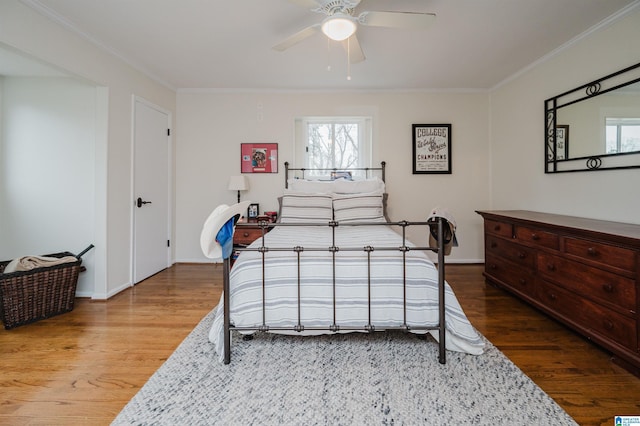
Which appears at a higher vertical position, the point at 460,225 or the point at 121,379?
the point at 460,225

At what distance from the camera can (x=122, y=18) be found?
7.86 feet

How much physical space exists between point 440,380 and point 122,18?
3.44 m

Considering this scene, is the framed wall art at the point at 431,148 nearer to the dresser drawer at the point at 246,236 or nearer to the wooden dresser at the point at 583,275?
the wooden dresser at the point at 583,275

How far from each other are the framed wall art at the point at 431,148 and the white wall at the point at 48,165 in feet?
12.4

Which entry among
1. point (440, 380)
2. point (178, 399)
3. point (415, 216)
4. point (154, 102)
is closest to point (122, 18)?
point (154, 102)

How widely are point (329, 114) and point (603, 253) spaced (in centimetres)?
319

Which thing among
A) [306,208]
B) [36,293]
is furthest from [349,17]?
[36,293]

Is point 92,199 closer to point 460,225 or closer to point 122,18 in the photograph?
point 122,18

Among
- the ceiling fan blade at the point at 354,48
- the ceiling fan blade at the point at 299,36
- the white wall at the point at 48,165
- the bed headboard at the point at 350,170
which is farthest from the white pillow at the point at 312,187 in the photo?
the white wall at the point at 48,165

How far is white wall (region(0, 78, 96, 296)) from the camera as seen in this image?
2951mm

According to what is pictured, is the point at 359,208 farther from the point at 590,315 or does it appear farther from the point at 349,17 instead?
the point at 590,315

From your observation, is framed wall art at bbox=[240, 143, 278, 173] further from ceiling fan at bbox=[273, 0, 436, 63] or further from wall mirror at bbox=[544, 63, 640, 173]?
wall mirror at bbox=[544, 63, 640, 173]

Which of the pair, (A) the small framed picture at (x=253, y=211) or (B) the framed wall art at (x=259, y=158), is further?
(B) the framed wall art at (x=259, y=158)

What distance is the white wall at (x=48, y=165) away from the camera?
295 centimetres
